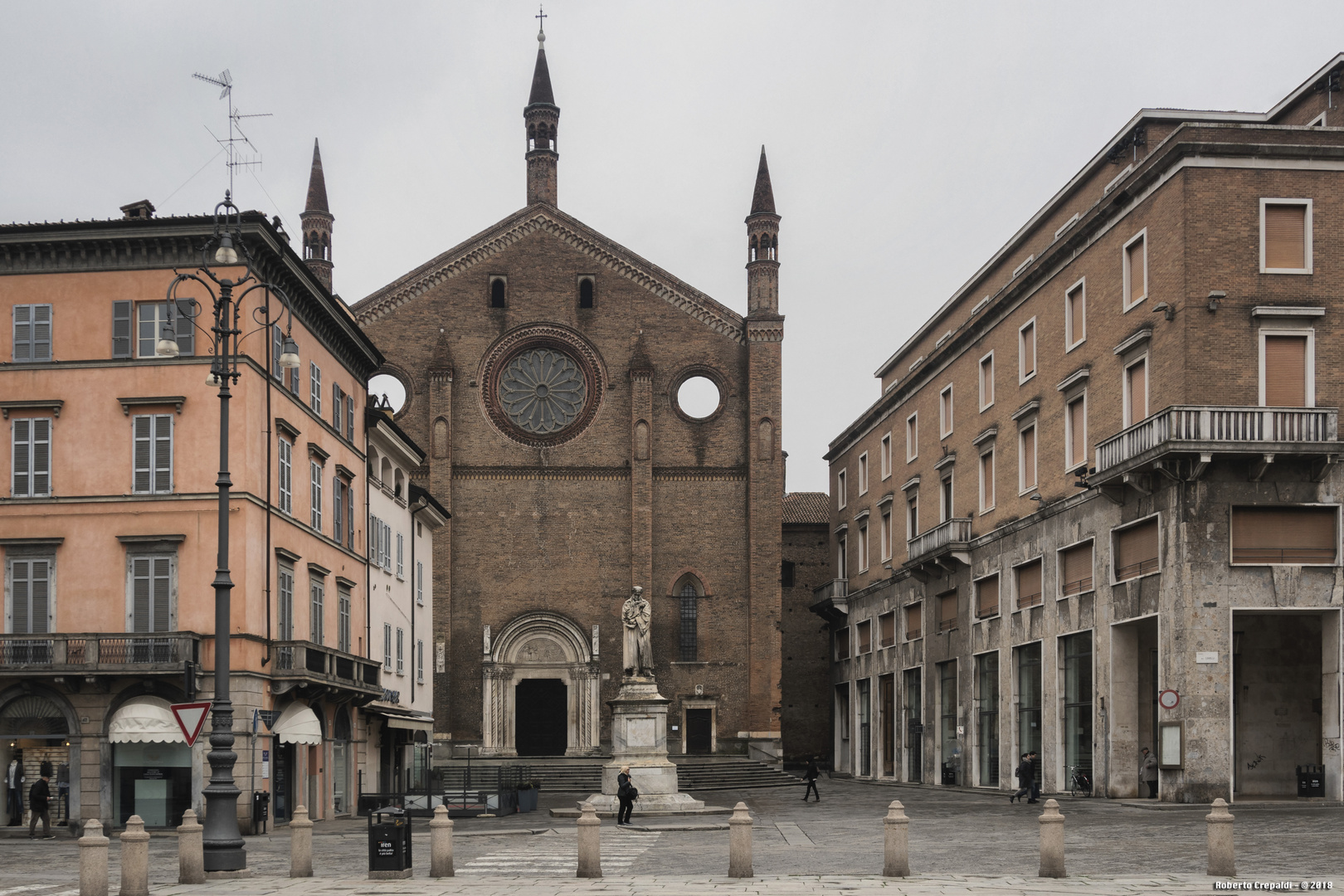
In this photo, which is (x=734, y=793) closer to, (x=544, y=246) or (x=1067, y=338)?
(x=1067, y=338)

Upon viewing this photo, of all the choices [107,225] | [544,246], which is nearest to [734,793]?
[544,246]

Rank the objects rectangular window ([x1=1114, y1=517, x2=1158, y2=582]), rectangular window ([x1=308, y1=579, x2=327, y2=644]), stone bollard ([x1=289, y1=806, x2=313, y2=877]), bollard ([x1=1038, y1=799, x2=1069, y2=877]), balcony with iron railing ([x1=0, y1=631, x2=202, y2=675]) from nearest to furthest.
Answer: bollard ([x1=1038, y1=799, x2=1069, y2=877])
stone bollard ([x1=289, y1=806, x2=313, y2=877])
balcony with iron railing ([x1=0, y1=631, x2=202, y2=675])
rectangular window ([x1=1114, y1=517, x2=1158, y2=582])
rectangular window ([x1=308, y1=579, x2=327, y2=644])

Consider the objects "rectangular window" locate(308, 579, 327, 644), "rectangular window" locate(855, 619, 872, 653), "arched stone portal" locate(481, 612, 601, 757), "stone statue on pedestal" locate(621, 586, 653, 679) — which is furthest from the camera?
"rectangular window" locate(855, 619, 872, 653)

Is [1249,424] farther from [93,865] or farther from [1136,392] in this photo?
[93,865]

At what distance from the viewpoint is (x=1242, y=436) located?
3262 cm

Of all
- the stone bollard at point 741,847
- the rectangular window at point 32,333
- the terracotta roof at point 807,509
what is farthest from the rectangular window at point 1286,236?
the terracotta roof at point 807,509

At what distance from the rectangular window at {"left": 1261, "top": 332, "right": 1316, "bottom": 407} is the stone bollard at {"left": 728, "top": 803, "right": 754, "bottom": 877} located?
746 inches

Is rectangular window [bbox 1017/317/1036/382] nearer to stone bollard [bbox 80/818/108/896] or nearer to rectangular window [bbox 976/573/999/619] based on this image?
rectangular window [bbox 976/573/999/619]

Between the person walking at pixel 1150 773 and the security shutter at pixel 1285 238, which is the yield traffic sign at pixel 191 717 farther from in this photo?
the security shutter at pixel 1285 238

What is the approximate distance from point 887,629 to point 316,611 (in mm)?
29628

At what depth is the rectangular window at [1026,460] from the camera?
44.1m

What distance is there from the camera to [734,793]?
50969mm

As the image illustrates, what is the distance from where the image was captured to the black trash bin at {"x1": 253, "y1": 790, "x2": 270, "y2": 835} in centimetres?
3127

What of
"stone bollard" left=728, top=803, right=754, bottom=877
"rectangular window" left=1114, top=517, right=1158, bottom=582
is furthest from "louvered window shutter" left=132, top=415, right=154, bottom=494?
"rectangular window" left=1114, top=517, right=1158, bottom=582
